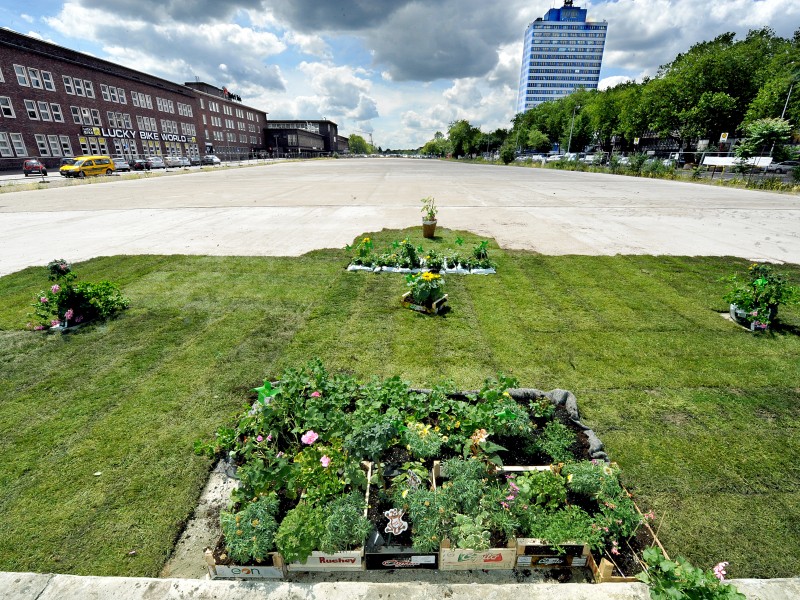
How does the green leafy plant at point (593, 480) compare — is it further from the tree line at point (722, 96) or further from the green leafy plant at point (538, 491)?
the tree line at point (722, 96)

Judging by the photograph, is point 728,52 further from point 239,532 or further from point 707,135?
point 239,532

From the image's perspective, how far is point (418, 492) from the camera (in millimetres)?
2666

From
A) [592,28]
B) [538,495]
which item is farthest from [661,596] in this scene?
[592,28]

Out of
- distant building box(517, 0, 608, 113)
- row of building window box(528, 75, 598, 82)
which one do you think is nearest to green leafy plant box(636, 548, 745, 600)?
distant building box(517, 0, 608, 113)

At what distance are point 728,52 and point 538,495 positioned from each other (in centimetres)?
6472

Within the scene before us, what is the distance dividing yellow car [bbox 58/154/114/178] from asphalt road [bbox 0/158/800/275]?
12858 mm

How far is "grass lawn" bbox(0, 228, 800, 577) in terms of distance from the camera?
2.84 metres

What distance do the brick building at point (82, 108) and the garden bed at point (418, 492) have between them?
52682 mm

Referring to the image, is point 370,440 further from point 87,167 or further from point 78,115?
point 78,115

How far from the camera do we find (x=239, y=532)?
8.00ft

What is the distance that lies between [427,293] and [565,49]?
8111 inches

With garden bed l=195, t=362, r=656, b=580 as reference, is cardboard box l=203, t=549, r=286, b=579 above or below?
below

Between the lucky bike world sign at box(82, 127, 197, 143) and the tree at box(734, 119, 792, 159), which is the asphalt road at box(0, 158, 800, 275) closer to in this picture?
the tree at box(734, 119, 792, 159)

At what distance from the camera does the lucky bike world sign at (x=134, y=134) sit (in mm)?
47031
